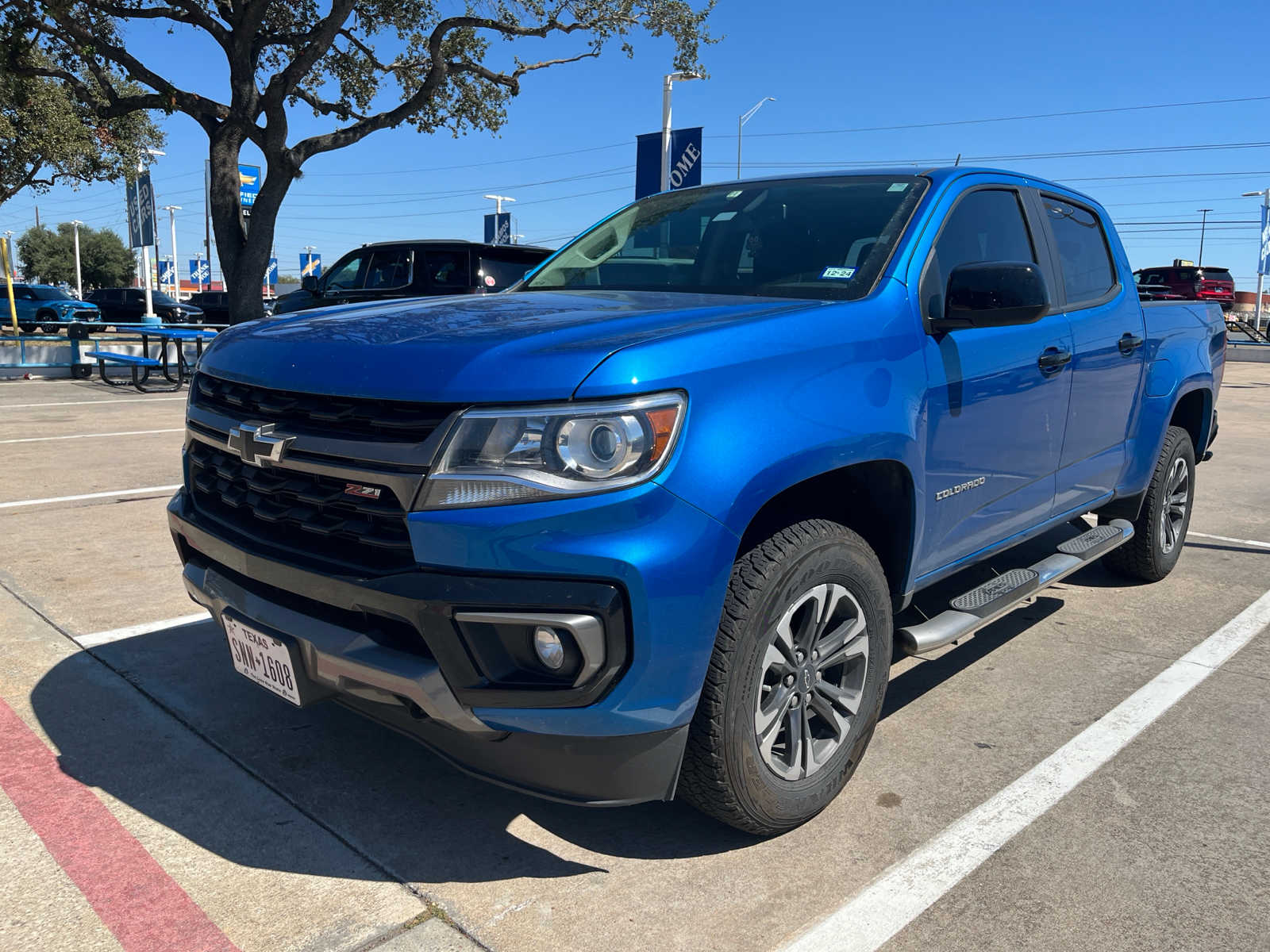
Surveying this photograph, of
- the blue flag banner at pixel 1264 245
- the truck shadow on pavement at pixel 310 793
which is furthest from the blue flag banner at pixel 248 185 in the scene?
the blue flag banner at pixel 1264 245

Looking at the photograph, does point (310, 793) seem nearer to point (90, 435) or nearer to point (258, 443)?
point (258, 443)

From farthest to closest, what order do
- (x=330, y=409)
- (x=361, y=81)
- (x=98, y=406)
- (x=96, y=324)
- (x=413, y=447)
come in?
(x=361, y=81) < (x=96, y=324) < (x=98, y=406) < (x=330, y=409) < (x=413, y=447)

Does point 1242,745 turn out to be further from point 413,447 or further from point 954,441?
point 413,447

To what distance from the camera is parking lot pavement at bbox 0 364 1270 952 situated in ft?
7.71

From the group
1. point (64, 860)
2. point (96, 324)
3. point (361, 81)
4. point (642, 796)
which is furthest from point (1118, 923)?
point (361, 81)

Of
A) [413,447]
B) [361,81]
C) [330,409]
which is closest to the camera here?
[413,447]

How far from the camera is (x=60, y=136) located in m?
23.9

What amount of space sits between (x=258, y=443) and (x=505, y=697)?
37.6 inches

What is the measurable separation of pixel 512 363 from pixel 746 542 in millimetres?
744

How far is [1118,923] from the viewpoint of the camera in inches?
93.0

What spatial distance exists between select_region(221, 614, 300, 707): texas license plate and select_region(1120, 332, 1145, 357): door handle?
351 centimetres

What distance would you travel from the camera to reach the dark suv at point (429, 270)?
11688 millimetres

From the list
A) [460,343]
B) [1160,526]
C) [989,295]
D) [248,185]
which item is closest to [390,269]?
[248,185]

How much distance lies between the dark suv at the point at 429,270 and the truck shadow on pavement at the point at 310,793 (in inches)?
332
